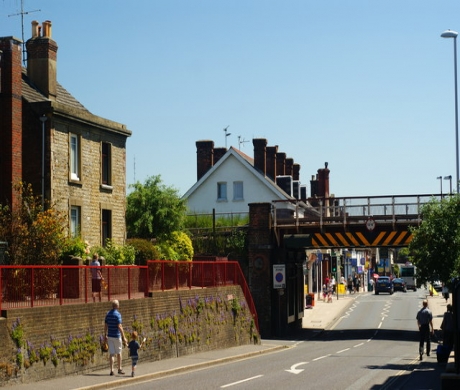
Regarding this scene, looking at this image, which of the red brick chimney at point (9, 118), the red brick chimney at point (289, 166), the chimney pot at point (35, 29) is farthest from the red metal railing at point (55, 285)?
the red brick chimney at point (289, 166)

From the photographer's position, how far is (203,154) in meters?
74.9

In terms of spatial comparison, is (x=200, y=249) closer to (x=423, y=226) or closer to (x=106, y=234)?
(x=106, y=234)

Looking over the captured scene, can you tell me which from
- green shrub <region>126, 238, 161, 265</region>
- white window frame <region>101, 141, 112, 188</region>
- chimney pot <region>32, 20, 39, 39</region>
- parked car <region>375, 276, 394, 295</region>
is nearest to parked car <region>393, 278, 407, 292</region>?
parked car <region>375, 276, 394, 295</region>

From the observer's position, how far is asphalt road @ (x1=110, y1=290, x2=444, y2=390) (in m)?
22.2

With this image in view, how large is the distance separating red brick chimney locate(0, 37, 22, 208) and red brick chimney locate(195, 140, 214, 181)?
141ft

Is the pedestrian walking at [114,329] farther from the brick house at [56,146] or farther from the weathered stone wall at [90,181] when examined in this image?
the weathered stone wall at [90,181]

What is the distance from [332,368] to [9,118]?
13.9 meters

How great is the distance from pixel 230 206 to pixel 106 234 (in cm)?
3531

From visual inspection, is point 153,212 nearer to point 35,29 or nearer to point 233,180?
point 35,29

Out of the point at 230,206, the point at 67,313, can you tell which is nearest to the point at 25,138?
the point at 67,313

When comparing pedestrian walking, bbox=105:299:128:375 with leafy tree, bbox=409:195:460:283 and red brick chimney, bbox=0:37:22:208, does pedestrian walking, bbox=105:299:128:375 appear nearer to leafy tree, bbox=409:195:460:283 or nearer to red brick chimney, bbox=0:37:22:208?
red brick chimney, bbox=0:37:22:208

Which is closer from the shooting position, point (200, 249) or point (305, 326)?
point (200, 249)

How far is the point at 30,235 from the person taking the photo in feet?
98.8

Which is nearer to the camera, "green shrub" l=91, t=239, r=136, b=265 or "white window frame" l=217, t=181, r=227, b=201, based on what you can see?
"green shrub" l=91, t=239, r=136, b=265
